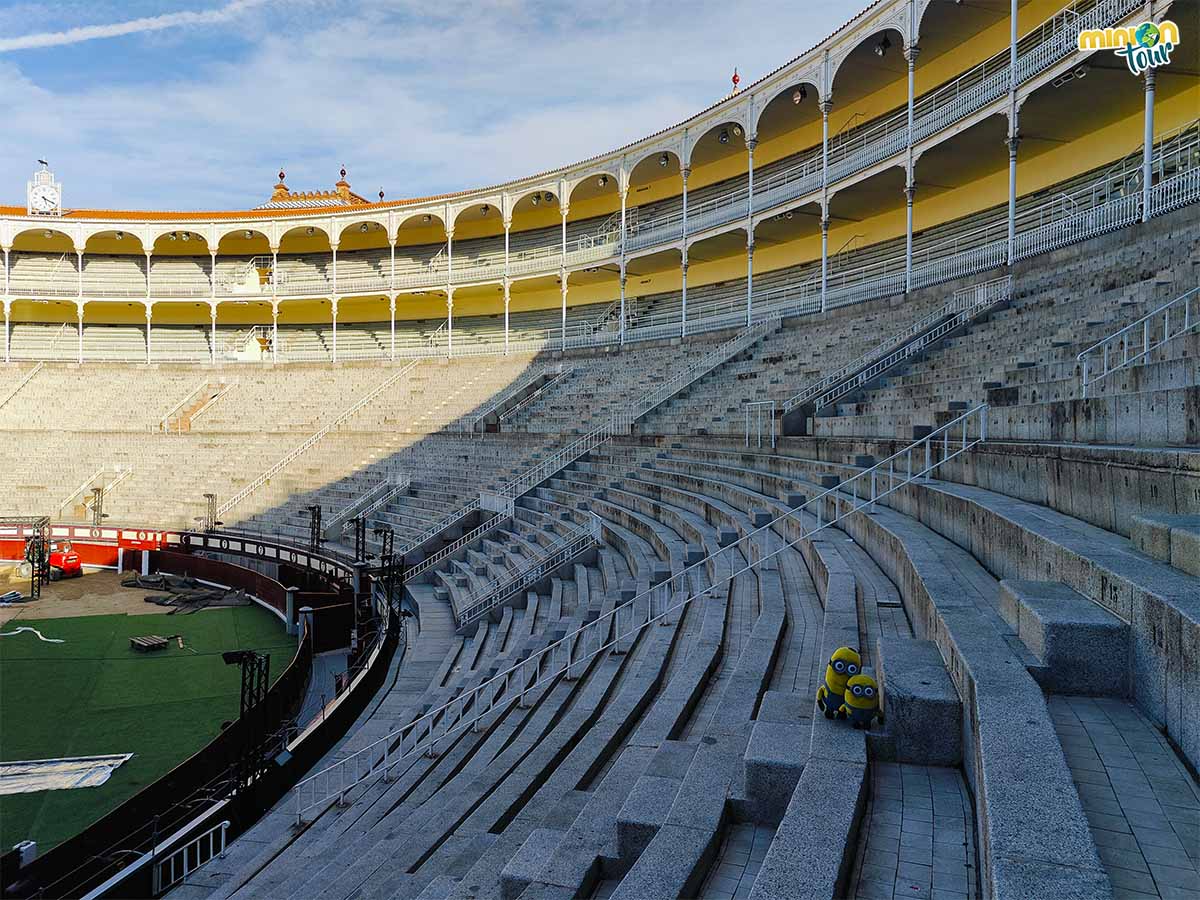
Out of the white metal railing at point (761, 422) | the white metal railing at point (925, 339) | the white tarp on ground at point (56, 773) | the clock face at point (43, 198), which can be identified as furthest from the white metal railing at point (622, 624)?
the clock face at point (43, 198)

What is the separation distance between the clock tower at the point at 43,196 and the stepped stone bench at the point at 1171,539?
48976 millimetres

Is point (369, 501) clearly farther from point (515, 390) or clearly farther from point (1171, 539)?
point (1171, 539)

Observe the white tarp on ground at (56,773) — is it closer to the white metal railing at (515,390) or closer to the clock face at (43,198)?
the white metal railing at (515,390)

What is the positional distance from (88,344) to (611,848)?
1842 inches

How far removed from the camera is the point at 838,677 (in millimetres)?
4574

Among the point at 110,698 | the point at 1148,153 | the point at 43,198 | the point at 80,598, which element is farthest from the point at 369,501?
the point at 43,198

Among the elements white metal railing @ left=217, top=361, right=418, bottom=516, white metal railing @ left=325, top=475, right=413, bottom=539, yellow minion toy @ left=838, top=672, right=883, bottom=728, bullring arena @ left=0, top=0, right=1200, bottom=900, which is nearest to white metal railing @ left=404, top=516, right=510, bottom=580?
bullring arena @ left=0, top=0, right=1200, bottom=900

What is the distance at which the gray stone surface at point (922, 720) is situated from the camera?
4.19m

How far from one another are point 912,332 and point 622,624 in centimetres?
1119

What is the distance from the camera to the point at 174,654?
1672 centimetres

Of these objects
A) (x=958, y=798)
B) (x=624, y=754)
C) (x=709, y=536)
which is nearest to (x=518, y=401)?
(x=709, y=536)

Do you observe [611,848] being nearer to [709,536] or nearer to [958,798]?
[958,798]

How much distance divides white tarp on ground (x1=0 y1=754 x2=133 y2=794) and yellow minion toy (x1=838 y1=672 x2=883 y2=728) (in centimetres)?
1051

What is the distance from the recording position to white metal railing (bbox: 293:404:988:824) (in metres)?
9.01
